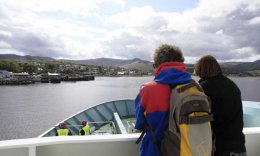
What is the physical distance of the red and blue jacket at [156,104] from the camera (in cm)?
234

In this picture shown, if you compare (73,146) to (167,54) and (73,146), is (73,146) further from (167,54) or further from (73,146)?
(167,54)

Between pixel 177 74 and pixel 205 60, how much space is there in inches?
21.9

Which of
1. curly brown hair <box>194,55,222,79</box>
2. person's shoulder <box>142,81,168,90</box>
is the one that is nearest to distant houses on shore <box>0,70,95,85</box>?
curly brown hair <box>194,55,222,79</box>

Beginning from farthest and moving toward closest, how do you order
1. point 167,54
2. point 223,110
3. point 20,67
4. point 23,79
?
1. point 20,67
2. point 23,79
3. point 223,110
4. point 167,54

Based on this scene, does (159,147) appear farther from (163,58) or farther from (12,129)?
(12,129)

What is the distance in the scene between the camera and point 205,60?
2828 mm

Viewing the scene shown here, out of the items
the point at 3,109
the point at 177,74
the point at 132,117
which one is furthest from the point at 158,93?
the point at 3,109

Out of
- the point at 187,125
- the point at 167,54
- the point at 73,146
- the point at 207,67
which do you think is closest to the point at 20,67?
the point at 73,146

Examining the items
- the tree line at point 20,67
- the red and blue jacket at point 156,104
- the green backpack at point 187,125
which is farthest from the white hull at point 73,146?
the tree line at point 20,67

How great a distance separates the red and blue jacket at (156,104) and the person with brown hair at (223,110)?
428 mm

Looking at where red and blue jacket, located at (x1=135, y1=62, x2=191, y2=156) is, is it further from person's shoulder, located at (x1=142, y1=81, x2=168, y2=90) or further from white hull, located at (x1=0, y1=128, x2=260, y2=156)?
white hull, located at (x1=0, y1=128, x2=260, y2=156)

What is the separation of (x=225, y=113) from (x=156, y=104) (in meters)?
0.79

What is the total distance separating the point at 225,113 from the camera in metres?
2.71

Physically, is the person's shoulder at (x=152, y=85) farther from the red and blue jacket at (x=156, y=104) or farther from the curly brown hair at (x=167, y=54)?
the curly brown hair at (x=167, y=54)
